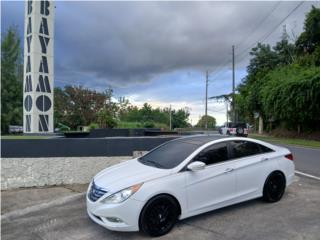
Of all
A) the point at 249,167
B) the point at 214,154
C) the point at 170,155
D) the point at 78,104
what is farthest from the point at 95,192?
the point at 78,104

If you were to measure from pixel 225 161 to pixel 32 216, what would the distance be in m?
3.88

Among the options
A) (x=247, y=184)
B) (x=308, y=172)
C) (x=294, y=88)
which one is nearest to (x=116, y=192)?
(x=247, y=184)

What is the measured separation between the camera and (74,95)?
1829 inches

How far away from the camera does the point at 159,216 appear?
538cm

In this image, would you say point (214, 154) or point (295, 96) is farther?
point (295, 96)

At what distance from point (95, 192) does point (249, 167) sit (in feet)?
9.79

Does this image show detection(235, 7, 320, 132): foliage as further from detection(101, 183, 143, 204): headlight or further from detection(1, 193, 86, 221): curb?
detection(101, 183, 143, 204): headlight

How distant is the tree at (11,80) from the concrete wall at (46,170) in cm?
3660

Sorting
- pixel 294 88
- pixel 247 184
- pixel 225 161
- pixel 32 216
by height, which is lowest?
pixel 32 216

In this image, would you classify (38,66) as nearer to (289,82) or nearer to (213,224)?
(213,224)

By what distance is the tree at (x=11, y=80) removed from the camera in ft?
142

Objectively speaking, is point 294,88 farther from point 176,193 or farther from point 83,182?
point 176,193

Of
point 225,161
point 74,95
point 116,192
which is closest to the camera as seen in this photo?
point 116,192

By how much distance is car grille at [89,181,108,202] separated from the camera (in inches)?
214
